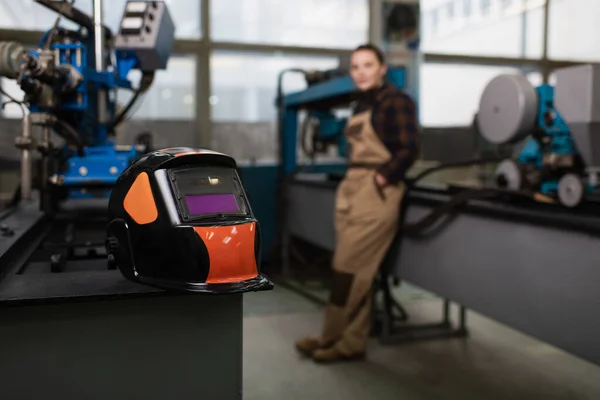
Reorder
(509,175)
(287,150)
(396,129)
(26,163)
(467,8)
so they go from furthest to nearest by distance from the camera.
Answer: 1. (467,8)
2. (287,150)
3. (396,129)
4. (509,175)
5. (26,163)

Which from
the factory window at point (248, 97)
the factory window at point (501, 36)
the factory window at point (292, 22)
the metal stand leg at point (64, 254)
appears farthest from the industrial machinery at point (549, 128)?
the factory window at point (501, 36)

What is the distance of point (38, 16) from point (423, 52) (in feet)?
11.0

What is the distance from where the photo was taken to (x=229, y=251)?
1.04 m

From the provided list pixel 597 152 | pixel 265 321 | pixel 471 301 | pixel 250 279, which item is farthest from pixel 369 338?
pixel 250 279

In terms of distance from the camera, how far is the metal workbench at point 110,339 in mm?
1040

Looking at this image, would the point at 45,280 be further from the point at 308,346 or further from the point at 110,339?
the point at 308,346

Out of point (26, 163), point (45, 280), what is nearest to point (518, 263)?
point (45, 280)

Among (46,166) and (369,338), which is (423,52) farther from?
(46,166)

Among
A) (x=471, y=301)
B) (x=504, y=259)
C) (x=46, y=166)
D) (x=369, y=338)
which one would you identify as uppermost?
(x=46, y=166)

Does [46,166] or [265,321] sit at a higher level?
[46,166]

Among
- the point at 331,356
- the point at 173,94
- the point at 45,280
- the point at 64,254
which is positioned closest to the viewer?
the point at 45,280

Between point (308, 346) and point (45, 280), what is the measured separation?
167cm

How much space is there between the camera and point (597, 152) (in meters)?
1.82

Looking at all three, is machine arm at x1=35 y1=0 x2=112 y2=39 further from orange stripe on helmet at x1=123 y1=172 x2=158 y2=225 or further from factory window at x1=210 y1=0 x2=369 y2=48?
factory window at x1=210 y1=0 x2=369 y2=48
